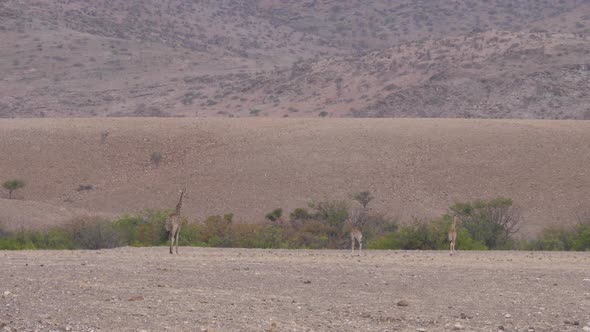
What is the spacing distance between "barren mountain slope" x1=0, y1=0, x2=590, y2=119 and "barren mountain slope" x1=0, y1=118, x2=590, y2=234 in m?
19.7

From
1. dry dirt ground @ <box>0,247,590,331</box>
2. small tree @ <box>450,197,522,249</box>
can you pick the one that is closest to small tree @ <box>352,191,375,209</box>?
small tree @ <box>450,197,522,249</box>

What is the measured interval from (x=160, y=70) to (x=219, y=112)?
712 inches

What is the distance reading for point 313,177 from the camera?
45906 mm

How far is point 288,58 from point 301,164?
59587 millimetres

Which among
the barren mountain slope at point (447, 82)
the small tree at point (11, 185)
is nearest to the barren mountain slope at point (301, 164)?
the small tree at point (11, 185)

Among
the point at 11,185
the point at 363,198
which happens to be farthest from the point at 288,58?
the point at 363,198

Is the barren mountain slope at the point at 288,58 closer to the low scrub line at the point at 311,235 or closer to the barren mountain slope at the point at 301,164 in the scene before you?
the barren mountain slope at the point at 301,164

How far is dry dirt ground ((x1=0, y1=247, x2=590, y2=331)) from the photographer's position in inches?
457

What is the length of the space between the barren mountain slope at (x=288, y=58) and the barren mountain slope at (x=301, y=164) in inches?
774

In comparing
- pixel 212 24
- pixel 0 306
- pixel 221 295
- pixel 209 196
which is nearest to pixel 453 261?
pixel 221 295

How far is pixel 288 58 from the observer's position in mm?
105938

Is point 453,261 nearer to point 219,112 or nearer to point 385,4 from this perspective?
point 219,112

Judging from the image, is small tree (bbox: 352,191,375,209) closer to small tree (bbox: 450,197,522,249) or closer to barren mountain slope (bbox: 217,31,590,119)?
small tree (bbox: 450,197,522,249)

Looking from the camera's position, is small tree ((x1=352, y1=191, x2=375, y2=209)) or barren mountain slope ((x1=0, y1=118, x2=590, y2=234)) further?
barren mountain slope ((x1=0, y1=118, x2=590, y2=234))
